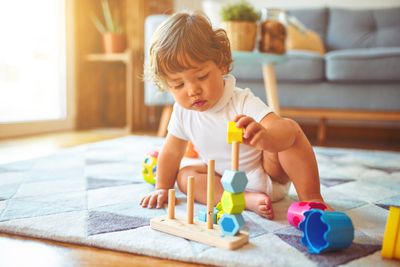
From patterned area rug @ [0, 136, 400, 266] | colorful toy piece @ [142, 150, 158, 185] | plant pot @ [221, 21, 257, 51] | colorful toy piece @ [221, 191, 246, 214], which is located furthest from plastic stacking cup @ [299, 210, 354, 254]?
plant pot @ [221, 21, 257, 51]

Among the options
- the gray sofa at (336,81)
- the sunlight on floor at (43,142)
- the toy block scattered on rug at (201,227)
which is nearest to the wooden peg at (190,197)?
the toy block scattered on rug at (201,227)

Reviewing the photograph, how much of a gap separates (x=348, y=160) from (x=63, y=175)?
39.4 inches

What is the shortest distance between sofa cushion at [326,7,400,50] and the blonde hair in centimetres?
198

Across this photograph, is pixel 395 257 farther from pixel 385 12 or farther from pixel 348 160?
pixel 385 12

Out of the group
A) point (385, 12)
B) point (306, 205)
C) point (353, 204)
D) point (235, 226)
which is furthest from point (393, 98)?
point (235, 226)

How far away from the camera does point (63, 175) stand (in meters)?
1.21

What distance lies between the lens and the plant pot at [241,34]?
5.27ft

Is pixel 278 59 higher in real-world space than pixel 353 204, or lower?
higher

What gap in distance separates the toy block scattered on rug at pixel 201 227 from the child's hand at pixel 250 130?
0.07 meters

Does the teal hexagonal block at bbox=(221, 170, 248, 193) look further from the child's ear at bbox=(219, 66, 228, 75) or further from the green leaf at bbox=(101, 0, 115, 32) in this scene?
the green leaf at bbox=(101, 0, 115, 32)

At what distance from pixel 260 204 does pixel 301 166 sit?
11cm

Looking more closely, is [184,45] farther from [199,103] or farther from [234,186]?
[234,186]

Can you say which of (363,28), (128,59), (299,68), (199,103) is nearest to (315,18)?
(363,28)

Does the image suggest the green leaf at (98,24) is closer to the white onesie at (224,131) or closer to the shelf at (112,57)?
the shelf at (112,57)
